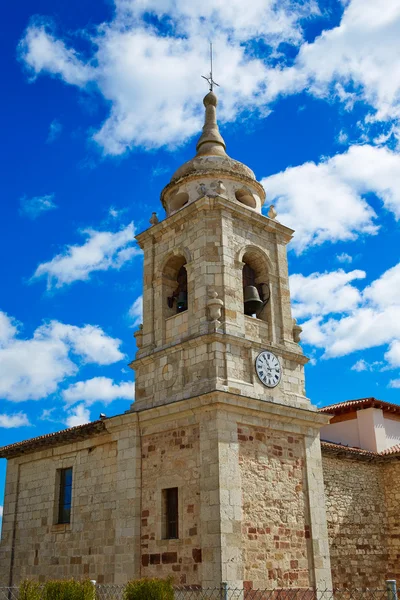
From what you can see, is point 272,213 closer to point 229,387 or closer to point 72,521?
point 229,387

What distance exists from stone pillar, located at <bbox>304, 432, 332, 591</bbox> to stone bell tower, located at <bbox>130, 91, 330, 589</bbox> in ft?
0.13

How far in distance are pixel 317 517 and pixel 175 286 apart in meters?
7.05

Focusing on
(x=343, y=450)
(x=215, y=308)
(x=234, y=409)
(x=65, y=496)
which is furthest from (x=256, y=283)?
(x=65, y=496)

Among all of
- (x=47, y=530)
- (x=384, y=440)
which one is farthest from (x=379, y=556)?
(x=47, y=530)

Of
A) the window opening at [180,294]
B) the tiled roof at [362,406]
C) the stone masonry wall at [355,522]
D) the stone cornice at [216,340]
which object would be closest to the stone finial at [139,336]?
the stone cornice at [216,340]

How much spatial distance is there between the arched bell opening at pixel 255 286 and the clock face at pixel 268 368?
1.28 meters

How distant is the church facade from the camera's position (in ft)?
46.8

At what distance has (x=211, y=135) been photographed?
65.5 ft

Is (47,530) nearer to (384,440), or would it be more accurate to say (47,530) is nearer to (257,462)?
(257,462)

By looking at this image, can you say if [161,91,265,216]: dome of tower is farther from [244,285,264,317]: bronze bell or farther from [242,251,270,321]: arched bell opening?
[244,285,264,317]: bronze bell

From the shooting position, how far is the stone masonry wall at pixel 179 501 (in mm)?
13930

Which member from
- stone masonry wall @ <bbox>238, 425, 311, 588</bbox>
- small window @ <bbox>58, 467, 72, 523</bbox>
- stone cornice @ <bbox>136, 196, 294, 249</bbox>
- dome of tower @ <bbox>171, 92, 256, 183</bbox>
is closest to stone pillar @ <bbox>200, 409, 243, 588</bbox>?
stone masonry wall @ <bbox>238, 425, 311, 588</bbox>

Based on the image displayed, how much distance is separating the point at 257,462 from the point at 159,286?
5.55 meters

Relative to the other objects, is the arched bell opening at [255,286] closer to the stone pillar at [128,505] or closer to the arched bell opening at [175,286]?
the arched bell opening at [175,286]
